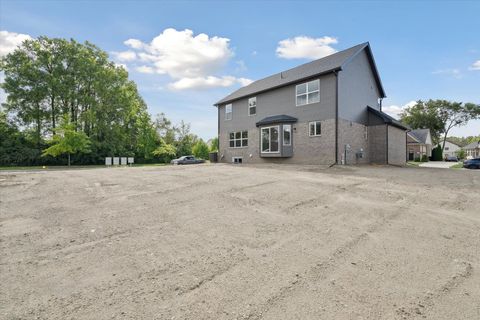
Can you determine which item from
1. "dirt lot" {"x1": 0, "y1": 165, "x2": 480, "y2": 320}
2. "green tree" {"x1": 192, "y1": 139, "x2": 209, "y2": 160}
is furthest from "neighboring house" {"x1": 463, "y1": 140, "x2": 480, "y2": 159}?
"dirt lot" {"x1": 0, "y1": 165, "x2": 480, "y2": 320}

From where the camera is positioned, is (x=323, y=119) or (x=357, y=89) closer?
(x=323, y=119)

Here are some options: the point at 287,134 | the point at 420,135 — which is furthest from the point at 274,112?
the point at 420,135

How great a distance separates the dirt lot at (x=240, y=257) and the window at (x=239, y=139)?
15421 millimetres

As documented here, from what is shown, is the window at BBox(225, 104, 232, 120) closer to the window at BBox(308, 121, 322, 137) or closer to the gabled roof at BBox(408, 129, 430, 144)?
the window at BBox(308, 121, 322, 137)

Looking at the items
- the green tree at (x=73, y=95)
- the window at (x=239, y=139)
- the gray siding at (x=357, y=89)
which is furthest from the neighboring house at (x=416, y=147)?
the green tree at (x=73, y=95)

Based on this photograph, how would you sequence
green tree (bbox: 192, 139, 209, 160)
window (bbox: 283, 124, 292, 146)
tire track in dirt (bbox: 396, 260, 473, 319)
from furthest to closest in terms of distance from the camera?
green tree (bbox: 192, 139, 209, 160) < window (bbox: 283, 124, 292, 146) < tire track in dirt (bbox: 396, 260, 473, 319)

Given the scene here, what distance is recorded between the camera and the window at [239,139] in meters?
22.1

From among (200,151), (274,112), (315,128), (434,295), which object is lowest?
(434,295)

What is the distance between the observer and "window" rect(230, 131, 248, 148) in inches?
872

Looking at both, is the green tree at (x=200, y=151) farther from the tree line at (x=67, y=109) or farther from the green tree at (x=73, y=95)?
the green tree at (x=73, y=95)

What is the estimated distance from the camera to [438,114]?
187 ft

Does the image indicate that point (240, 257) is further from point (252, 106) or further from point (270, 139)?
point (252, 106)

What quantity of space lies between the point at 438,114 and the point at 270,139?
5843cm

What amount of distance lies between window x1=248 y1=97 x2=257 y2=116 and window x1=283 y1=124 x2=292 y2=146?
4119 mm
